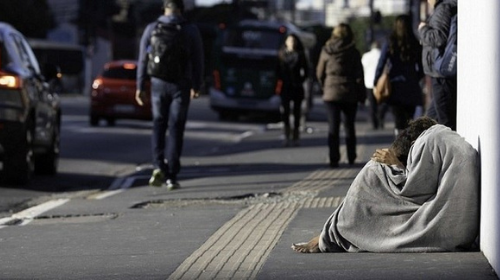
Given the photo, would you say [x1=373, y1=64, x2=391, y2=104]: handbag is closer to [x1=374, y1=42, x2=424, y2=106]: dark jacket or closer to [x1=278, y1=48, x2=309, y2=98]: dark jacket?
[x1=374, y1=42, x2=424, y2=106]: dark jacket

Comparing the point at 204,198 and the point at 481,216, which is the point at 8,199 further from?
the point at 481,216

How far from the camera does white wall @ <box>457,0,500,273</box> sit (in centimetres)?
735

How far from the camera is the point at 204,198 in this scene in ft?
44.8

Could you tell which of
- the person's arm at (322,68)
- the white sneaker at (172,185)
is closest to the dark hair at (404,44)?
the person's arm at (322,68)

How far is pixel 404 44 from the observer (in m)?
16.4

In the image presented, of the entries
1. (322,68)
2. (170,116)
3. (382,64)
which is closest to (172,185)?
(170,116)

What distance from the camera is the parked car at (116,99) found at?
111ft

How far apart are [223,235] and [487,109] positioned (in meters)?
2.63

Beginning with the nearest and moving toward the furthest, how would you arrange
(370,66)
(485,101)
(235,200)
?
(485,101)
(235,200)
(370,66)

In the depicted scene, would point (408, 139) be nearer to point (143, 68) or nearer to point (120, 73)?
point (143, 68)

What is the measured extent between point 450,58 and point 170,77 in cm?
422

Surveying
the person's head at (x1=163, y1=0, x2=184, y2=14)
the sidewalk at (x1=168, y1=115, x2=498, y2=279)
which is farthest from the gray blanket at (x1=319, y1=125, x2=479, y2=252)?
the person's head at (x1=163, y1=0, x2=184, y2=14)

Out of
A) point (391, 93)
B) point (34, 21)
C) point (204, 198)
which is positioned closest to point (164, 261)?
point (204, 198)

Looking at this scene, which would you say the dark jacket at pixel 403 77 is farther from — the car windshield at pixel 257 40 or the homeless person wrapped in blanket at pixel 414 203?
the car windshield at pixel 257 40
